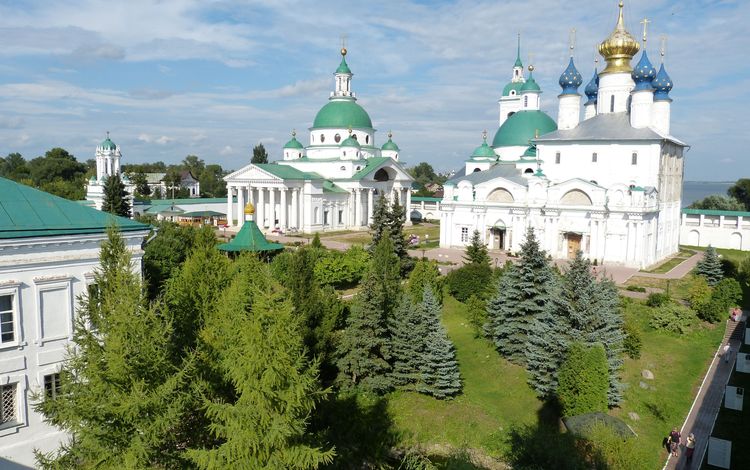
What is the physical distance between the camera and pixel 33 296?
12.5 metres

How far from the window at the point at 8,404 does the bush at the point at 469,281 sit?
1785 cm

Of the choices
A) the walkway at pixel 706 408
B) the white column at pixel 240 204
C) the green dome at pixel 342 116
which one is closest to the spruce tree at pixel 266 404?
the walkway at pixel 706 408

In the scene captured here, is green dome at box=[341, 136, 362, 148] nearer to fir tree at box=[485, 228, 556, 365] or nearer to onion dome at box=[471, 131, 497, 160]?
onion dome at box=[471, 131, 497, 160]

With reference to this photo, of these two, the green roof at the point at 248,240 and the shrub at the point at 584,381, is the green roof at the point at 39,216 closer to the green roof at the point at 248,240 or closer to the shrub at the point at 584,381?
the green roof at the point at 248,240

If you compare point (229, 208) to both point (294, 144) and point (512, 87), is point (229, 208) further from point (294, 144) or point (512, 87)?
point (512, 87)

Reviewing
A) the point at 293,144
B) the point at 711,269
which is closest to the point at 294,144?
the point at 293,144

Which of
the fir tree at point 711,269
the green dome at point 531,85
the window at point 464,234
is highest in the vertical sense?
the green dome at point 531,85

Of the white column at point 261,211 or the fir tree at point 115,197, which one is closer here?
the fir tree at point 115,197

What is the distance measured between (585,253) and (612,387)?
796 inches

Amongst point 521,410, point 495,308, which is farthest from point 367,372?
point 495,308

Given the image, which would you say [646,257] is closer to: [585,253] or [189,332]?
[585,253]

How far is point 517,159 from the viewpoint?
45.4 m

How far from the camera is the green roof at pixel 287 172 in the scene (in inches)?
1948

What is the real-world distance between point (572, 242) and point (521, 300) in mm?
17606
